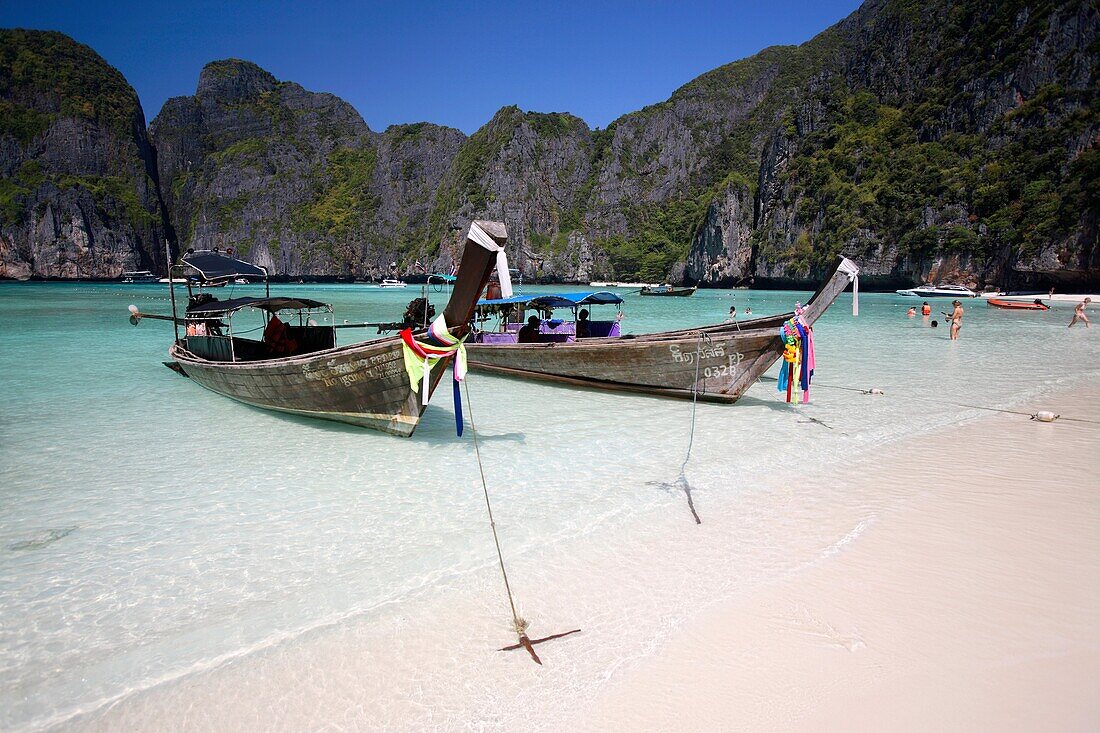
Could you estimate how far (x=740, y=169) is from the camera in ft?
414

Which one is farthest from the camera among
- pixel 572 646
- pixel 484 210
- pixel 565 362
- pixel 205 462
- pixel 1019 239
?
pixel 484 210

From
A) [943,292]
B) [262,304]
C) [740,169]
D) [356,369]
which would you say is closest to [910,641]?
[356,369]

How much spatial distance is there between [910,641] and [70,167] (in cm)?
15777

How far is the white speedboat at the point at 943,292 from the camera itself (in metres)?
55.6

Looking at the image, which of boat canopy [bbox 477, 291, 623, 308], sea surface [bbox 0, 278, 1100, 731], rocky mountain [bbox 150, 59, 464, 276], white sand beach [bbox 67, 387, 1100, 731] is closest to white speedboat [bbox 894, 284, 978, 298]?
sea surface [bbox 0, 278, 1100, 731]

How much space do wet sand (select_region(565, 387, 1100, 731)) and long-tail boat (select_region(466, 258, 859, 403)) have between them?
4.21 m

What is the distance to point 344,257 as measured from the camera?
477 ft

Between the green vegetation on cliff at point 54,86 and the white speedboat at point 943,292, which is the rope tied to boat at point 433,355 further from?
the green vegetation on cliff at point 54,86

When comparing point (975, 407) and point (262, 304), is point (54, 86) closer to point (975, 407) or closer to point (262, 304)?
point (262, 304)

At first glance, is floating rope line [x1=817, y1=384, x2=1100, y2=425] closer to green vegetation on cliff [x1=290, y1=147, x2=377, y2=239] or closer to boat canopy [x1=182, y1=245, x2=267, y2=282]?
boat canopy [x1=182, y1=245, x2=267, y2=282]

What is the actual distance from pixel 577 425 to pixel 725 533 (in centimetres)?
427

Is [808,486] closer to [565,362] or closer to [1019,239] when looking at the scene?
[565,362]

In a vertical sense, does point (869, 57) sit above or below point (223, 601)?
above

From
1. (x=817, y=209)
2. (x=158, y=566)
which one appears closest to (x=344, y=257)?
(x=817, y=209)
